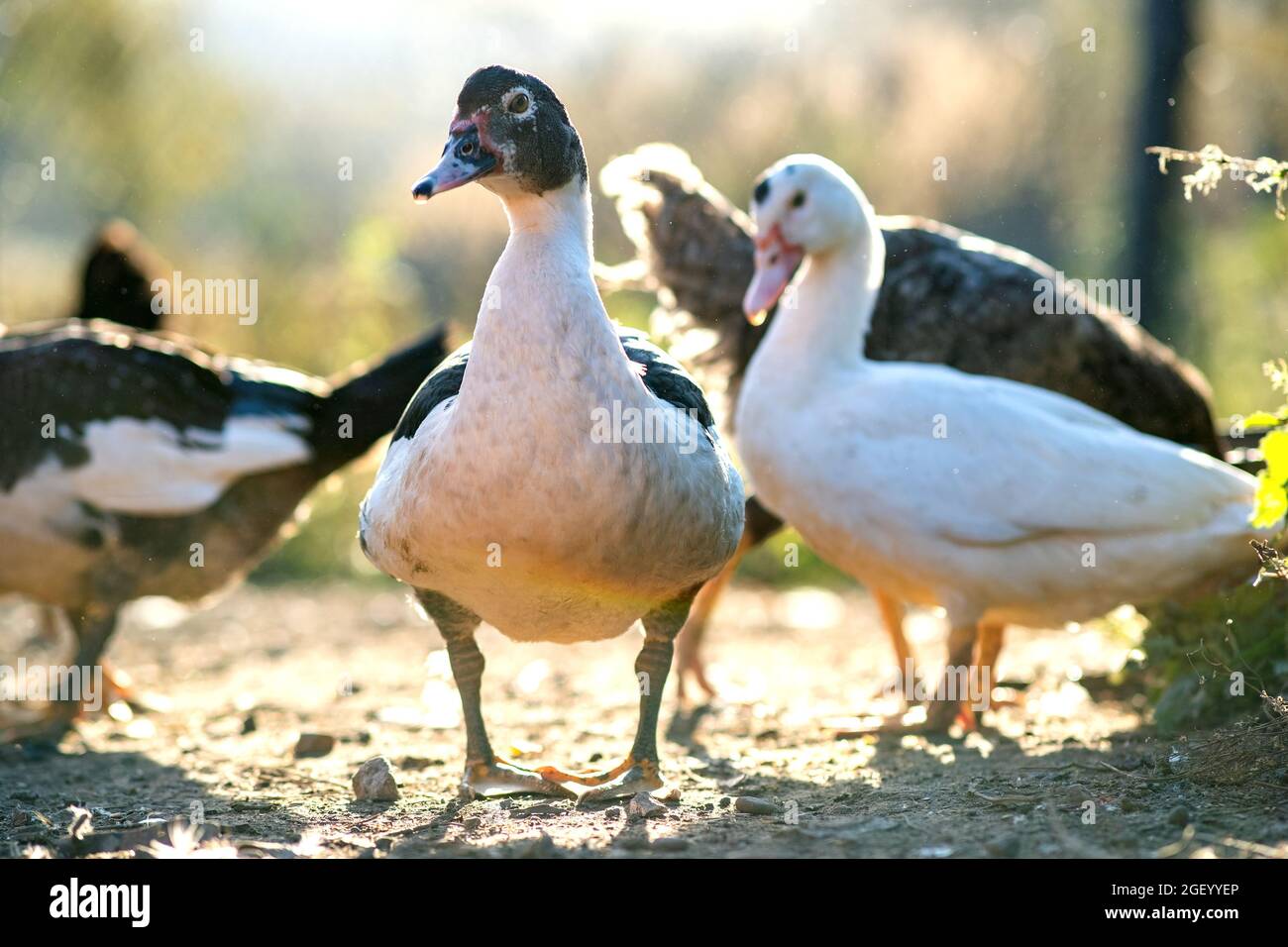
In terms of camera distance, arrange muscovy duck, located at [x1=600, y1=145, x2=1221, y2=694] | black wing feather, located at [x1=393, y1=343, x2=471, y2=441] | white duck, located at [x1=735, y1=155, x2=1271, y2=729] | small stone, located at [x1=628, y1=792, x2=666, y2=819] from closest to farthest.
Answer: small stone, located at [x1=628, y1=792, x2=666, y2=819]
black wing feather, located at [x1=393, y1=343, x2=471, y2=441]
white duck, located at [x1=735, y1=155, x2=1271, y2=729]
muscovy duck, located at [x1=600, y1=145, x2=1221, y2=694]

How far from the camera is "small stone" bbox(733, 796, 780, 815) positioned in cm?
367

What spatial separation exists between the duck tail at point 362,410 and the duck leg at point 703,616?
1470 mm

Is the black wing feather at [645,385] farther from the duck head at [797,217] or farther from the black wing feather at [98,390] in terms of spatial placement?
the black wing feather at [98,390]

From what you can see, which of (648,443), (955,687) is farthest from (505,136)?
(955,687)

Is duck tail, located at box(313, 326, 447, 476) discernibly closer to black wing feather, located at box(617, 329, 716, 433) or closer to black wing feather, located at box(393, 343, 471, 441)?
black wing feather, located at box(393, 343, 471, 441)

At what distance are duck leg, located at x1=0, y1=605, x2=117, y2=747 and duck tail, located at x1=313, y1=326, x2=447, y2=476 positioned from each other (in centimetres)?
106

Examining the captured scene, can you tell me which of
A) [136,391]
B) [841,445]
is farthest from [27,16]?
[841,445]

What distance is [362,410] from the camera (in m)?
5.82

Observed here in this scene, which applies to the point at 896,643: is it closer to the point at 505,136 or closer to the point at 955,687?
the point at 955,687

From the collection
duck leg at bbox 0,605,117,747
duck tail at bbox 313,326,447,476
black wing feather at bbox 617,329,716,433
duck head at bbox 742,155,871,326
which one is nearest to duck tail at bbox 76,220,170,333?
duck tail at bbox 313,326,447,476

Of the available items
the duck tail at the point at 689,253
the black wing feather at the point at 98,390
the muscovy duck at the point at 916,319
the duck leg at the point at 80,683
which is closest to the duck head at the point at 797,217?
the muscovy duck at the point at 916,319

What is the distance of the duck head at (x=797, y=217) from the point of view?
5289mm

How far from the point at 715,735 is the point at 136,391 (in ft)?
8.66

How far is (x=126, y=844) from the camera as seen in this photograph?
3.33m
